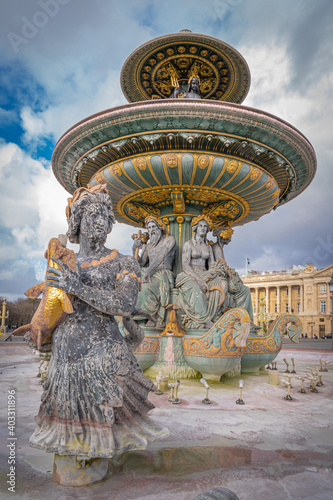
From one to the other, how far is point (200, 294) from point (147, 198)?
7.19 feet

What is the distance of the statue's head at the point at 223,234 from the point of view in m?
7.37

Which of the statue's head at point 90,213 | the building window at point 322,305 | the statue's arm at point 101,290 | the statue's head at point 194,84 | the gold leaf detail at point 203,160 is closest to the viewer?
the statue's arm at point 101,290

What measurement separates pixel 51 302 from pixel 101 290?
0.31 m

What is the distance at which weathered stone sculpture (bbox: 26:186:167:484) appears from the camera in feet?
7.40

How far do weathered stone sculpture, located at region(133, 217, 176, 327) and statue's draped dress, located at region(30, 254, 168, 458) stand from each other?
3.76 meters

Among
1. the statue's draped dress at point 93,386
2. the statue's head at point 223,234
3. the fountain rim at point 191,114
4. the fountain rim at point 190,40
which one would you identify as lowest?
the statue's draped dress at point 93,386

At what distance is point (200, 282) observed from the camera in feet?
21.1

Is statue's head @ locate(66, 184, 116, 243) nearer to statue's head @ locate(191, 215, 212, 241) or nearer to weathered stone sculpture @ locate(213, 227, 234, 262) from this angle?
statue's head @ locate(191, 215, 212, 241)

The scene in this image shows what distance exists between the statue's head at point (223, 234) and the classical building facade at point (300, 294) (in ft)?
189

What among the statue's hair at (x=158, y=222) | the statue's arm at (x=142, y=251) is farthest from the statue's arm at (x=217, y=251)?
the statue's arm at (x=142, y=251)

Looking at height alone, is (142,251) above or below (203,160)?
below

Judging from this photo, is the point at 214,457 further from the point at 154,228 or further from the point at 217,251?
the point at 217,251

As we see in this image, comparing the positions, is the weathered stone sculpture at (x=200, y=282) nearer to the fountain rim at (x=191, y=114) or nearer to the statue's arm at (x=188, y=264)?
the statue's arm at (x=188, y=264)

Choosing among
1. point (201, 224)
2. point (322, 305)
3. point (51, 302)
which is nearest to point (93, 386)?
point (51, 302)
